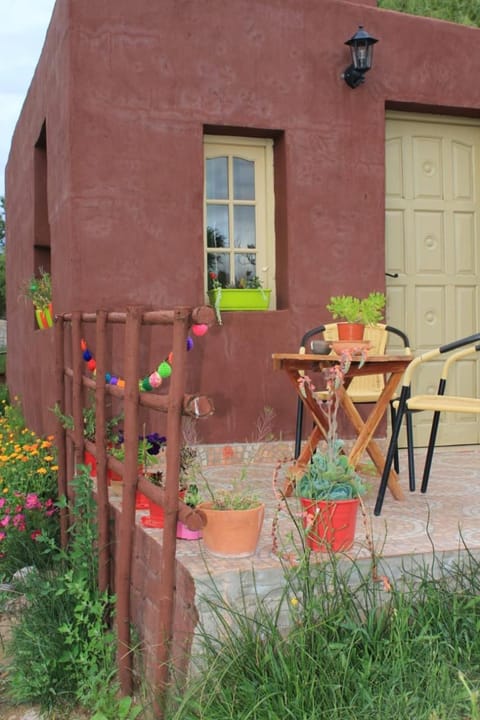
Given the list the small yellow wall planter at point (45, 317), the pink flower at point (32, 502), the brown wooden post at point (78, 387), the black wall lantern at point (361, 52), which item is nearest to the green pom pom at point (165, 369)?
the brown wooden post at point (78, 387)

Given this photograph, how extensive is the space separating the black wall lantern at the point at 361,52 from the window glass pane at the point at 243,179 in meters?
0.90

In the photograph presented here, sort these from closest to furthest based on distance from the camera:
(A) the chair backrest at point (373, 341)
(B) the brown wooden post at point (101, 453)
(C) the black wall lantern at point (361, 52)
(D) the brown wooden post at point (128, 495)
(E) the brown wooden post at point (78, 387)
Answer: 1. (D) the brown wooden post at point (128, 495)
2. (B) the brown wooden post at point (101, 453)
3. (E) the brown wooden post at point (78, 387)
4. (A) the chair backrest at point (373, 341)
5. (C) the black wall lantern at point (361, 52)

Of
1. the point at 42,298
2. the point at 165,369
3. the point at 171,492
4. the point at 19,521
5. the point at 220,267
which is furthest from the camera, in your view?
the point at 42,298

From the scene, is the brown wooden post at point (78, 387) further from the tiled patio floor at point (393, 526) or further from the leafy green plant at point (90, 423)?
the tiled patio floor at point (393, 526)

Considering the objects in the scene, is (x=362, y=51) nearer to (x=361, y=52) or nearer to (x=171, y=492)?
(x=361, y=52)

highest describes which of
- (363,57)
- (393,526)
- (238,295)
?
(363,57)

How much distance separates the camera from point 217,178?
5.16 m

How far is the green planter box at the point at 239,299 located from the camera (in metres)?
4.98

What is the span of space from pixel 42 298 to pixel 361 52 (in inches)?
124

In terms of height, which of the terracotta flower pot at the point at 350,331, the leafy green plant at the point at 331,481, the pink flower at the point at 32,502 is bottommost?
the pink flower at the point at 32,502

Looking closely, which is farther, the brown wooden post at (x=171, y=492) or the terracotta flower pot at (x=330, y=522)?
the terracotta flower pot at (x=330, y=522)

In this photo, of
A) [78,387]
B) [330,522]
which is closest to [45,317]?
[78,387]

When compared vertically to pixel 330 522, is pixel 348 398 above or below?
above

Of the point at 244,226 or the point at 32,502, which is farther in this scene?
the point at 244,226
